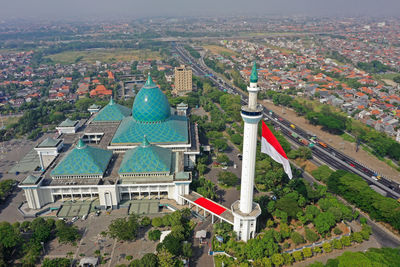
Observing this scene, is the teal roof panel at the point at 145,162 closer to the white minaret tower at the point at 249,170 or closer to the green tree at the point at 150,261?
the white minaret tower at the point at 249,170

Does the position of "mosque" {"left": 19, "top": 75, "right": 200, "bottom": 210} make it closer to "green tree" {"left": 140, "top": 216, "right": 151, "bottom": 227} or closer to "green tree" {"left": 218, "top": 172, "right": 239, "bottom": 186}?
"green tree" {"left": 140, "top": 216, "right": 151, "bottom": 227}

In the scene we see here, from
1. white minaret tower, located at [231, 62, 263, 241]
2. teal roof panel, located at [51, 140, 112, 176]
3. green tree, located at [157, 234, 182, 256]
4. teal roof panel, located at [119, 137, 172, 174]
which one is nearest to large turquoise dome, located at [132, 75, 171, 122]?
teal roof panel, located at [119, 137, 172, 174]

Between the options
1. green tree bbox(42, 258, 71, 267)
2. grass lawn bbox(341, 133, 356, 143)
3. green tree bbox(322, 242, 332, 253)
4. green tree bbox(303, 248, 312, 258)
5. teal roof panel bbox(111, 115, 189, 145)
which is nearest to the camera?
green tree bbox(42, 258, 71, 267)

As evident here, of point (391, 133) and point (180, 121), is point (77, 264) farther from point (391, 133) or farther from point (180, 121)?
point (391, 133)

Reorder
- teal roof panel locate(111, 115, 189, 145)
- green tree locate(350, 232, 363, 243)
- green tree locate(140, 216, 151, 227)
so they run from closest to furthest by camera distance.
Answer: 1. green tree locate(350, 232, 363, 243)
2. green tree locate(140, 216, 151, 227)
3. teal roof panel locate(111, 115, 189, 145)

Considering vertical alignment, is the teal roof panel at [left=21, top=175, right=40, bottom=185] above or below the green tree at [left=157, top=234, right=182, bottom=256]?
above

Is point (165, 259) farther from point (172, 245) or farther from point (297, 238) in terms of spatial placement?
point (297, 238)
